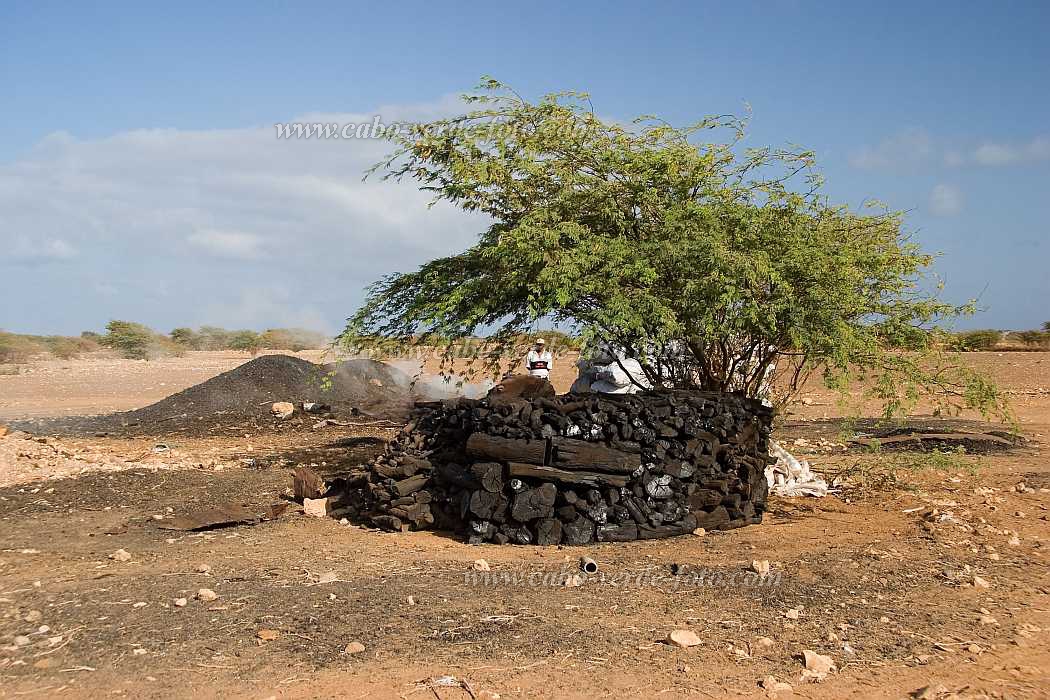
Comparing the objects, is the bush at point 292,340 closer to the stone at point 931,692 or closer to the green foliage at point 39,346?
the green foliage at point 39,346

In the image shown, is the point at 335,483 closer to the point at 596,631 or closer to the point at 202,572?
the point at 202,572

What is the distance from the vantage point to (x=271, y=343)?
2186 inches

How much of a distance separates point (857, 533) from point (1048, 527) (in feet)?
6.49

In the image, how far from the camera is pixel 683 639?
572 cm

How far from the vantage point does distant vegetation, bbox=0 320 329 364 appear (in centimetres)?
4772

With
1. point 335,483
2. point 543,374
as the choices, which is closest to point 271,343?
point 543,374

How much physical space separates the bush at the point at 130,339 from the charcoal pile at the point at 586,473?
42.3 meters

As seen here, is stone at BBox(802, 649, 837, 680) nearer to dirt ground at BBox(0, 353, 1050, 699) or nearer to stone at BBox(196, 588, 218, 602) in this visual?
dirt ground at BBox(0, 353, 1050, 699)

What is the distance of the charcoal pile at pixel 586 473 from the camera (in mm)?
8508

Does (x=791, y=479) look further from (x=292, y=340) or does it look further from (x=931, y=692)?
(x=292, y=340)

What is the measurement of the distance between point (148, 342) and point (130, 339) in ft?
3.30

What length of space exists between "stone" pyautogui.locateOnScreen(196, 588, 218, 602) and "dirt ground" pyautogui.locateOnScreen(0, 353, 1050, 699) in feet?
0.13

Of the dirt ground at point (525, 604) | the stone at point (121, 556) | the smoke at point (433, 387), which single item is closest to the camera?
the dirt ground at point (525, 604)

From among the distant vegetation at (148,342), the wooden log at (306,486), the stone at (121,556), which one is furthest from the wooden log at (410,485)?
the distant vegetation at (148,342)
